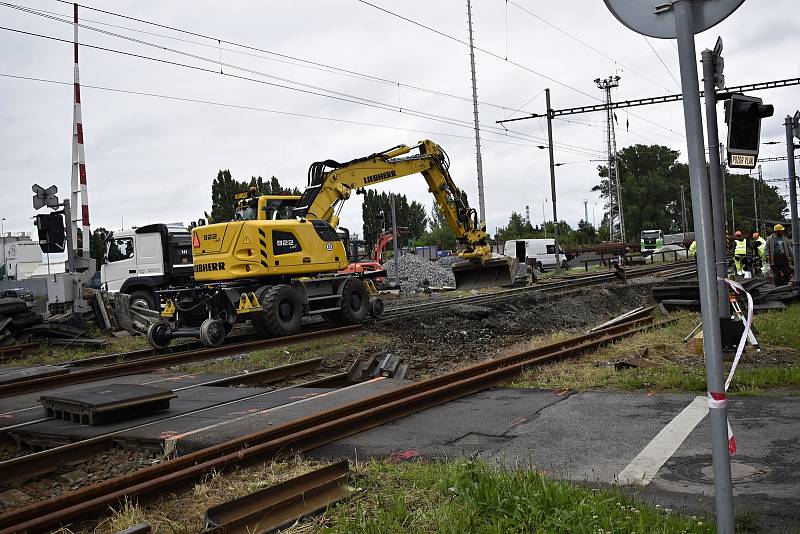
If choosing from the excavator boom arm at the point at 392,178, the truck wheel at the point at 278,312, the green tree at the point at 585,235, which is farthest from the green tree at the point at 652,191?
the truck wheel at the point at 278,312

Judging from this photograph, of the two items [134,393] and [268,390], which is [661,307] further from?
[134,393]

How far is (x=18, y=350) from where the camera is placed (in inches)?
612

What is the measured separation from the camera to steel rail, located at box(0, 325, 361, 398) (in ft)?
34.2

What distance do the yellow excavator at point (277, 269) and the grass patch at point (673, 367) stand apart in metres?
7.37

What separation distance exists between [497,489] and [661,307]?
1239 centimetres

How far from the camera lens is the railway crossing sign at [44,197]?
15930 mm

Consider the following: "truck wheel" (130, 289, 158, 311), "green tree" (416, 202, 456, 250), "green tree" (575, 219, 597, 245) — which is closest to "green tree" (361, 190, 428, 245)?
"green tree" (416, 202, 456, 250)

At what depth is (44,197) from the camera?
16.0m

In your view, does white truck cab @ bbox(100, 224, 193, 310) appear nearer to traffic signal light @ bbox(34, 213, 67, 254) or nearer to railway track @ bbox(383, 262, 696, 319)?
traffic signal light @ bbox(34, 213, 67, 254)

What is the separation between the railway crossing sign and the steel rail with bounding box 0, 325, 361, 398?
5.40 m

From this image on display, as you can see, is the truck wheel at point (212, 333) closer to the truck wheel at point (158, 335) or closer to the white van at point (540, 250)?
the truck wheel at point (158, 335)

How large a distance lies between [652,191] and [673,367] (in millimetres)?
93119

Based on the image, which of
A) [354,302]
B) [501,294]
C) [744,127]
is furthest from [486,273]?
[744,127]

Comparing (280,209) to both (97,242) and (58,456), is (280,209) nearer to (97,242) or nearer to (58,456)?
(58,456)
